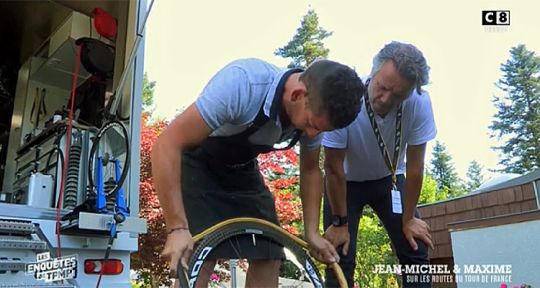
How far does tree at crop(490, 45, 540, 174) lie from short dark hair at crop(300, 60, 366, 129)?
1800 centimetres

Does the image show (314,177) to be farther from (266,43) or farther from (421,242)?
(266,43)

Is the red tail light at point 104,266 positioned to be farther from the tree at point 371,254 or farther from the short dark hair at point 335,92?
the tree at point 371,254

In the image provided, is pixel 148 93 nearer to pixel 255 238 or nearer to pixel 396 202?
pixel 396 202

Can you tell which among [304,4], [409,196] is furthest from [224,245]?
[304,4]

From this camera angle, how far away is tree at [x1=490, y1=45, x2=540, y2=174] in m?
17.8

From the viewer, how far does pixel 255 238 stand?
155 cm

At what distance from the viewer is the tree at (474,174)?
24922 mm

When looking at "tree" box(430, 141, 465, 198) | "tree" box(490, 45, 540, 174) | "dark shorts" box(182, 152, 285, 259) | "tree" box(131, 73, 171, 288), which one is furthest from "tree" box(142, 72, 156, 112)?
"tree" box(430, 141, 465, 198)

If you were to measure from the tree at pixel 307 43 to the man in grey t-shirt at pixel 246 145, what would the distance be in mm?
13940

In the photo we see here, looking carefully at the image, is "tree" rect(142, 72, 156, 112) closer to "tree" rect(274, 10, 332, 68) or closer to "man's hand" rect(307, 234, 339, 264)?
"tree" rect(274, 10, 332, 68)

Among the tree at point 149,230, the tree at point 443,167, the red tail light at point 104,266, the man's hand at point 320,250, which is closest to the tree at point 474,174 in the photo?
the tree at point 443,167

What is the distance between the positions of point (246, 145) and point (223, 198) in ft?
0.71

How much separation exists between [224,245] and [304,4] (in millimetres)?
16413

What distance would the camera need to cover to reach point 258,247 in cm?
157
